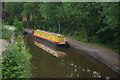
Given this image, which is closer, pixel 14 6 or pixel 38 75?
pixel 38 75

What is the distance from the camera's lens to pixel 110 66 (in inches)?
424

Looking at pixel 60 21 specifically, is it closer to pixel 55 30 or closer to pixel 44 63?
pixel 55 30

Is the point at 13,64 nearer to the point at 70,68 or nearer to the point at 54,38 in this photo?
A: the point at 70,68

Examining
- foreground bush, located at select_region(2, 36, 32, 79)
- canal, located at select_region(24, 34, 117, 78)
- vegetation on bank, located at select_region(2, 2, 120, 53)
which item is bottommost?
canal, located at select_region(24, 34, 117, 78)

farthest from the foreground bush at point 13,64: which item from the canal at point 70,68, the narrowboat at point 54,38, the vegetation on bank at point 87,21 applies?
the narrowboat at point 54,38

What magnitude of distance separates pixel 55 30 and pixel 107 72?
19.1 meters

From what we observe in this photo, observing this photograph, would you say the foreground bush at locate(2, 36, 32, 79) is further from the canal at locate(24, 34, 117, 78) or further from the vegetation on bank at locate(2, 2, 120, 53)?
the vegetation on bank at locate(2, 2, 120, 53)

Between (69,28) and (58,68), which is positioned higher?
(69,28)

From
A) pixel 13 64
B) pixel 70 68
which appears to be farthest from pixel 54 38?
pixel 13 64

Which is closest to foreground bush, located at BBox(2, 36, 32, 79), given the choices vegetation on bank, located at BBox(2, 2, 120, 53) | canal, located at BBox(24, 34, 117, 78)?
canal, located at BBox(24, 34, 117, 78)

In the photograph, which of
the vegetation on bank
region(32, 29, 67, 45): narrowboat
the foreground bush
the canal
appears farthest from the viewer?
region(32, 29, 67, 45): narrowboat

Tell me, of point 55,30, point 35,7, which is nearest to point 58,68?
point 55,30

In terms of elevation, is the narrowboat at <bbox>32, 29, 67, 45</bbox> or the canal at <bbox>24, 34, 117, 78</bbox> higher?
the narrowboat at <bbox>32, 29, 67, 45</bbox>

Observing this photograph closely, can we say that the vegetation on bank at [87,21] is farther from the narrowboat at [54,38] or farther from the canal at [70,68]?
the canal at [70,68]
